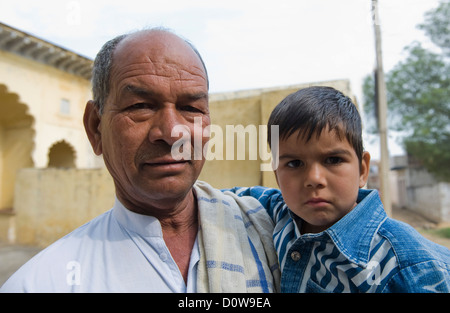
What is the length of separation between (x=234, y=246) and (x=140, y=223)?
0.41m

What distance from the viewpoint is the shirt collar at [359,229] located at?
1.23 meters

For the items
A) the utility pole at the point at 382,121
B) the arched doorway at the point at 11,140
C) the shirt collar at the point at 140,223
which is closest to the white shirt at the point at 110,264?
the shirt collar at the point at 140,223

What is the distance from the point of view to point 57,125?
13023 mm

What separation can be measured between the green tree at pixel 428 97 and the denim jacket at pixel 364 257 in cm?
1716

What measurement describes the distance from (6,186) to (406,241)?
16003 mm

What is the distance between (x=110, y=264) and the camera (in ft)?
4.01

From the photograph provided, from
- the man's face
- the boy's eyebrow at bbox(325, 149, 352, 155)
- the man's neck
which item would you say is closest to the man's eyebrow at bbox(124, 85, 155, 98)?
the man's face

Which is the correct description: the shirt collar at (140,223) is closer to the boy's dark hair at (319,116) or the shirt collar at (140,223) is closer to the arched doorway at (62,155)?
the boy's dark hair at (319,116)

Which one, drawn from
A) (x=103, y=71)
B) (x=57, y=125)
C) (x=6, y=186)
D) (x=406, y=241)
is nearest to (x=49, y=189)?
(x=57, y=125)

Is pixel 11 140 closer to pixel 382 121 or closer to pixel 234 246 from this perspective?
pixel 382 121

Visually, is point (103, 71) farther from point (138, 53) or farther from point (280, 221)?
point (280, 221)

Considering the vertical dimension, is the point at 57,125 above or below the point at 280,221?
above

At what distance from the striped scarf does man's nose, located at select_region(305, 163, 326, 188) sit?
1.01 ft
